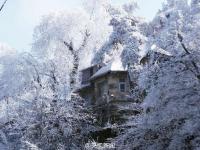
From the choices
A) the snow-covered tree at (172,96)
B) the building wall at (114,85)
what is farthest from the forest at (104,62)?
the building wall at (114,85)

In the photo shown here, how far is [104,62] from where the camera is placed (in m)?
38.6

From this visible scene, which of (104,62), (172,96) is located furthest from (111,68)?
(172,96)

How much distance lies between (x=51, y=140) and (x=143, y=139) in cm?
692

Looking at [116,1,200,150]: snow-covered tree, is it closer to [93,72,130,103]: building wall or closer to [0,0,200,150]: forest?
[0,0,200,150]: forest

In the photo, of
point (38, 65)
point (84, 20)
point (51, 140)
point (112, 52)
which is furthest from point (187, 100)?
point (112, 52)

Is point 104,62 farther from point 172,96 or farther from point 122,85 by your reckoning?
point 172,96

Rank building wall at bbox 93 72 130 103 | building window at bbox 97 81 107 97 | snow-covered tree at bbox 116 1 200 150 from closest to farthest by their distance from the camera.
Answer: snow-covered tree at bbox 116 1 200 150
building wall at bbox 93 72 130 103
building window at bbox 97 81 107 97

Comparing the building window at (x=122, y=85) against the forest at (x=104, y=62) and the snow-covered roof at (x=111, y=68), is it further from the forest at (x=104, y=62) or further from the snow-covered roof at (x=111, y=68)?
the forest at (x=104, y=62)

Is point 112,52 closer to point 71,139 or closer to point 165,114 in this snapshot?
point 71,139

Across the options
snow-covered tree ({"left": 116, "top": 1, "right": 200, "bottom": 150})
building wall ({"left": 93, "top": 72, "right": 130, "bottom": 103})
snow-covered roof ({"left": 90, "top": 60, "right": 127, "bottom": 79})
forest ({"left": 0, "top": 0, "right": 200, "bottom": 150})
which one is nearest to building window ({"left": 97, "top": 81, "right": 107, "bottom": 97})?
building wall ({"left": 93, "top": 72, "right": 130, "bottom": 103})

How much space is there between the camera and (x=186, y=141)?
14.7 meters

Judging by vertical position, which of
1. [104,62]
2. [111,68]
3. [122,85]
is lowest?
[122,85]

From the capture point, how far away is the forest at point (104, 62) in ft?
49.2

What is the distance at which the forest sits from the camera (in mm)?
14992
